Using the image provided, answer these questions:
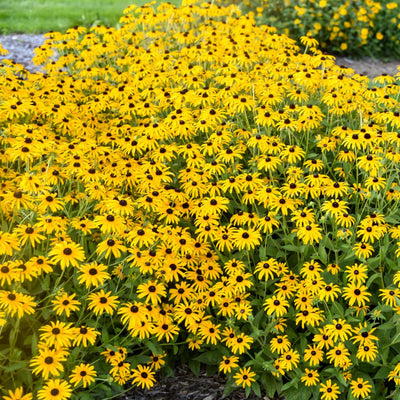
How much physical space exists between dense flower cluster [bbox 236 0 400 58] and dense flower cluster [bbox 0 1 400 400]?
498 centimetres

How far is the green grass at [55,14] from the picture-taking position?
405 inches

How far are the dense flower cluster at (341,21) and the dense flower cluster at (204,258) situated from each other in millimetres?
4978

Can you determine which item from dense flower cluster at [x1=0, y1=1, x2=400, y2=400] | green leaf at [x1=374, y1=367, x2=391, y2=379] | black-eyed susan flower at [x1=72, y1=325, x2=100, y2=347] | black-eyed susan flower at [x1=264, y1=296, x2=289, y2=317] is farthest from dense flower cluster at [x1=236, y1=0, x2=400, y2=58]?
black-eyed susan flower at [x1=72, y1=325, x2=100, y2=347]

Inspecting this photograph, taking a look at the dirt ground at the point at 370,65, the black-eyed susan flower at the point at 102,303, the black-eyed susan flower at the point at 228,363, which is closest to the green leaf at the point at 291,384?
the black-eyed susan flower at the point at 228,363

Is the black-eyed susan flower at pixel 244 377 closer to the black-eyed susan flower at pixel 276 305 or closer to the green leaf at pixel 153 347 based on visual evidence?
the black-eyed susan flower at pixel 276 305

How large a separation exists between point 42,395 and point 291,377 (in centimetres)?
146

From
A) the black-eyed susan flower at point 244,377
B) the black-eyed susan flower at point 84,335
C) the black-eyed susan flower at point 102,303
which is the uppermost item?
the black-eyed susan flower at point 102,303

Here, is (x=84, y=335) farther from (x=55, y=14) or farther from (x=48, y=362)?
(x=55, y=14)

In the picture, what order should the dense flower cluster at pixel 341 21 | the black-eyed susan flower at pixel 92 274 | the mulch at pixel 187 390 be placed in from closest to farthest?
the black-eyed susan flower at pixel 92 274 → the mulch at pixel 187 390 → the dense flower cluster at pixel 341 21

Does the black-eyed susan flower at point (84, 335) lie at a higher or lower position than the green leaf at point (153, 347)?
higher

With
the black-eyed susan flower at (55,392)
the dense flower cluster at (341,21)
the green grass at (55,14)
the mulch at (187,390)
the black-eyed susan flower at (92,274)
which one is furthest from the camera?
the green grass at (55,14)

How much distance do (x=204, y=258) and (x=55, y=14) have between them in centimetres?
875

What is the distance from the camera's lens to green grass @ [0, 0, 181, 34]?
10.3m

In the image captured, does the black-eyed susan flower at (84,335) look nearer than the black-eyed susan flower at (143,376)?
Yes
